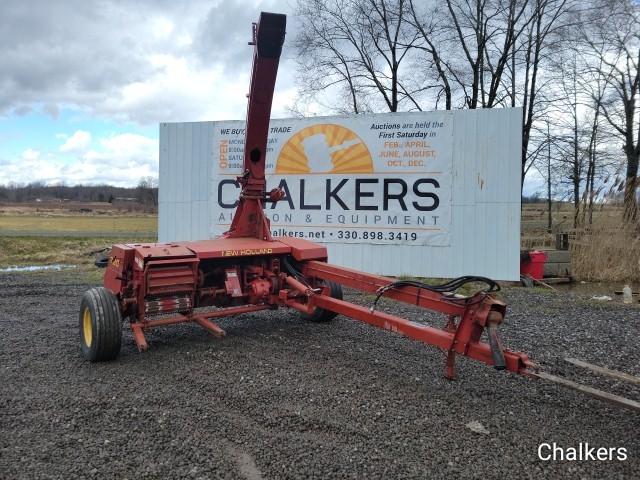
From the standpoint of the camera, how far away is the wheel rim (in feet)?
17.4

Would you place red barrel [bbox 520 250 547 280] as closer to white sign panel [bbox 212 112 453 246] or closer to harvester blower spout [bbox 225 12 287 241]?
white sign panel [bbox 212 112 453 246]

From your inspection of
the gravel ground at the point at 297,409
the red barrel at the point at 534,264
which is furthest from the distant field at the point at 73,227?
the gravel ground at the point at 297,409

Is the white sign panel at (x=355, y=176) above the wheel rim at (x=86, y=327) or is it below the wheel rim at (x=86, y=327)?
above

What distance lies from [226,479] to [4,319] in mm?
5642

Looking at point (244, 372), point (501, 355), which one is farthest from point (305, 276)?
point (501, 355)

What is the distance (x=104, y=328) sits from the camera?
506 centimetres

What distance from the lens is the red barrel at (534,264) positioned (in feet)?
38.1

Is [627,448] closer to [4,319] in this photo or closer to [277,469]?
[277,469]

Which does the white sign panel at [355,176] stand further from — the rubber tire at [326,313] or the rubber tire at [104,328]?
the rubber tire at [104,328]

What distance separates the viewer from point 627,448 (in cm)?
341

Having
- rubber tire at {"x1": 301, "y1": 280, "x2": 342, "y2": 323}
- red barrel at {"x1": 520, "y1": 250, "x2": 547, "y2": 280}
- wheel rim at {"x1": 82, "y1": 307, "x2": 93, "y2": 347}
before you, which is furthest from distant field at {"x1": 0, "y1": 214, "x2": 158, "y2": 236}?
wheel rim at {"x1": 82, "y1": 307, "x2": 93, "y2": 347}

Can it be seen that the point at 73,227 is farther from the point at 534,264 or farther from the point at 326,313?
the point at 326,313

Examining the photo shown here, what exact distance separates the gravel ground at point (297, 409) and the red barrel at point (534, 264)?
5.44 meters

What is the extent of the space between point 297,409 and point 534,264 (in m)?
9.11
